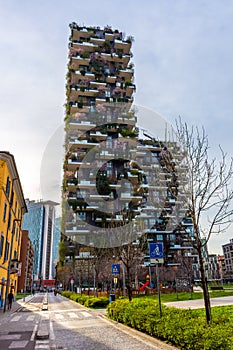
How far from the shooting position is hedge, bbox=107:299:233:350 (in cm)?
583

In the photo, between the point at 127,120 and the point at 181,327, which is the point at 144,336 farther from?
the point at 127,120

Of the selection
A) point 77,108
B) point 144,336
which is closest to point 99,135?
point 77,108

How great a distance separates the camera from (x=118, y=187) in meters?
54.3

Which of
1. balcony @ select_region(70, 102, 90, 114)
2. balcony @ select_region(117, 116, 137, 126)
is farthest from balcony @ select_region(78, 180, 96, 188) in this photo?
balcony @ select_region(117, 116, 137, 126)

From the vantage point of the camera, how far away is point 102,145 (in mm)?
55531

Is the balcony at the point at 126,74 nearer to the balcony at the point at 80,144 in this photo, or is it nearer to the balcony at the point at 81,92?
the balcony at the point at 81,92

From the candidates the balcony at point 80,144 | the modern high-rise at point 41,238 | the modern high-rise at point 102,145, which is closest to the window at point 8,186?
the modern high-rise at point 102,145

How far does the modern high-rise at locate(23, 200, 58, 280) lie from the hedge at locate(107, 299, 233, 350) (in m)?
151

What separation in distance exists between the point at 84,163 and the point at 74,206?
8.10 metres

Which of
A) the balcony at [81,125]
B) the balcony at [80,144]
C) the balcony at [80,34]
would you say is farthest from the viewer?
the balcony at [80,34]

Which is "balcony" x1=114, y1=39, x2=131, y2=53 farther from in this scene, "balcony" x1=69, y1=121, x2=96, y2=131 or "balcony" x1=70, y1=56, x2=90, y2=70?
"balcony" x1=69, y1=121, x2=96, y2=131

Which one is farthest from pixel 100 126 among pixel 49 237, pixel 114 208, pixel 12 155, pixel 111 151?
pixel 49 237

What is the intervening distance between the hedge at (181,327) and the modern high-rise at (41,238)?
496 ft

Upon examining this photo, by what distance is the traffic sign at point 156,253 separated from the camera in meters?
10.2
